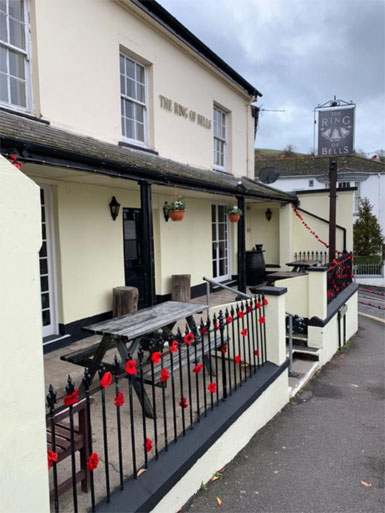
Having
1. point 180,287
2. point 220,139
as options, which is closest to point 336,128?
point 220,139

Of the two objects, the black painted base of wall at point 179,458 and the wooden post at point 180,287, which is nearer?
the black painted base of wall at point 179,458

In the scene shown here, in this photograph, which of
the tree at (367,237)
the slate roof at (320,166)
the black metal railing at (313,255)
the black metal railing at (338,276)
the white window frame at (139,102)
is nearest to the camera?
the white window frame at (139,102)

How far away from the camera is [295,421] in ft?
14.5

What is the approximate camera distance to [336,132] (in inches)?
345

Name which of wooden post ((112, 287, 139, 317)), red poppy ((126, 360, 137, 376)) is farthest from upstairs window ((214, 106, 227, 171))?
red poppy ((126, 360, 137, 376))

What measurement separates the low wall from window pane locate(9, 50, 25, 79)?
210 inches

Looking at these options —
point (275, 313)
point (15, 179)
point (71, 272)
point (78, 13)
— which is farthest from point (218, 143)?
point (15, 179)

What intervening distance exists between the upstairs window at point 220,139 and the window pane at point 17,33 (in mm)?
5926

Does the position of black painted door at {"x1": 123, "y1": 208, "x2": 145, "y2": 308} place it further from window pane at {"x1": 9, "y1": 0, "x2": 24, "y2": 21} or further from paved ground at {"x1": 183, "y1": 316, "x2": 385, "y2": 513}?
paved ground at {"x1": 183, "y1": 316, "x2": 385, "y2": 513}

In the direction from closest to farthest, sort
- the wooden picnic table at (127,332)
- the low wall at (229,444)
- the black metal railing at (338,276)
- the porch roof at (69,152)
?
the low wall at (229,444) → the wooden picnic table at (127,332) → the porch roof at (69,152) → the black metal railing at (338,276)

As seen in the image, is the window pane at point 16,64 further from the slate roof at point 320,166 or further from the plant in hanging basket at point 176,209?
the slate roof at point 320,166

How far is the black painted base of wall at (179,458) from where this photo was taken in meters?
2.32

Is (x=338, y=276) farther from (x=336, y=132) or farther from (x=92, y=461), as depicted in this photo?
(x=92, y=461)

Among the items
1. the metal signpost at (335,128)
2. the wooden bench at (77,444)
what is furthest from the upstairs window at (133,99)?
the wooden bench at (77,444)
